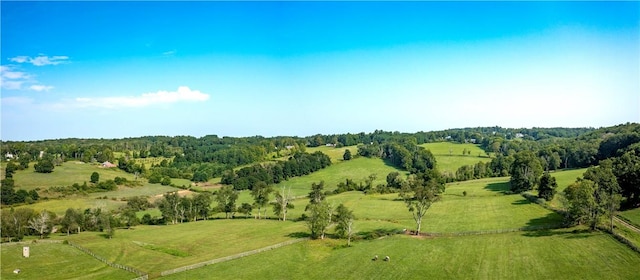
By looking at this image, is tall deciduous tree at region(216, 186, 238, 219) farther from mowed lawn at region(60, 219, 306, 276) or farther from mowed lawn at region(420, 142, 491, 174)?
mowed lawn at region(420, 142, 491, 174)

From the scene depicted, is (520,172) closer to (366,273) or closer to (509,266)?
(509,266)

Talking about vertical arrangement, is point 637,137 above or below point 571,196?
above

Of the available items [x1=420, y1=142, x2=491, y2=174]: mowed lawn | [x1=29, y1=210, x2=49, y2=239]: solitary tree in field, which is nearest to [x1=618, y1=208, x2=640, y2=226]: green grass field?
[x1=420, y1=142, x2=491, y2=174]: mowed lawn

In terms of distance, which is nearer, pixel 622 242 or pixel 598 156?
pixel 622 242

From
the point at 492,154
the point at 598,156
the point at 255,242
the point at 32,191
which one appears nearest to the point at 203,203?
the point at 255,242

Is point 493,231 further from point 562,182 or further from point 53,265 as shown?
point 53,265

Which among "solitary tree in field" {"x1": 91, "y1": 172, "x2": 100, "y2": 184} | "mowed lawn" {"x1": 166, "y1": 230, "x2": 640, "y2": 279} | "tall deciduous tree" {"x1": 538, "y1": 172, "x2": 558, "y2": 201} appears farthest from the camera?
"solitary tree in field" {"x1": 91, "y1": 172, "x2": 100, "y2": 184}

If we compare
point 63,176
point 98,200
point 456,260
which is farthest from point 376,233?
point 63,176
